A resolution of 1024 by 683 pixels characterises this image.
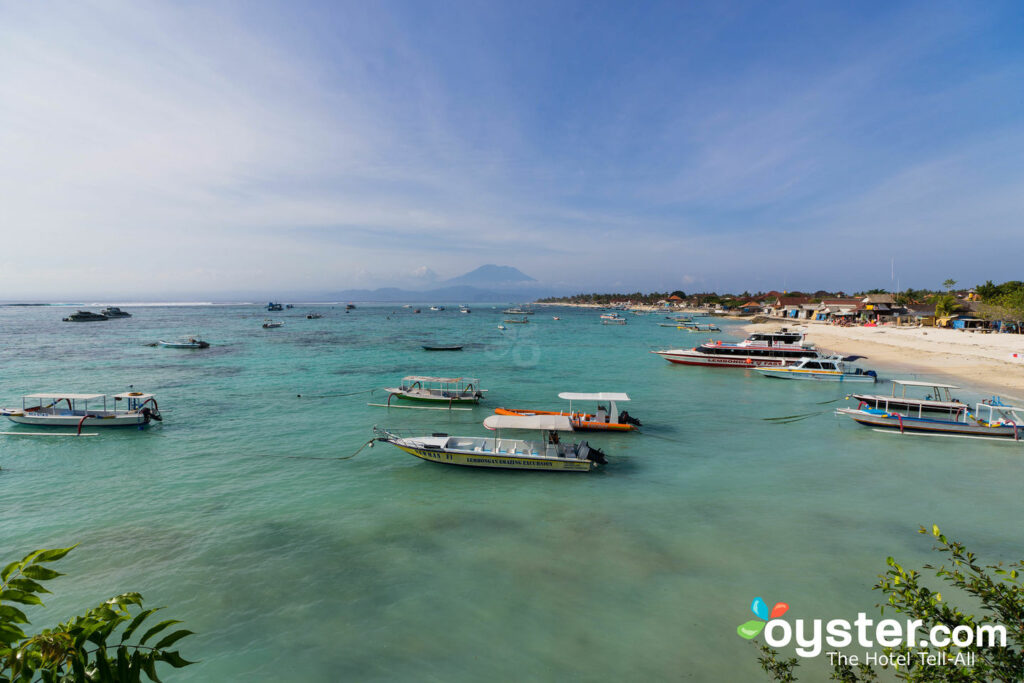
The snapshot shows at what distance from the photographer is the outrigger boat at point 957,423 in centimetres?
2720

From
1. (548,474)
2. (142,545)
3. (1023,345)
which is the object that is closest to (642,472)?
(548,474)

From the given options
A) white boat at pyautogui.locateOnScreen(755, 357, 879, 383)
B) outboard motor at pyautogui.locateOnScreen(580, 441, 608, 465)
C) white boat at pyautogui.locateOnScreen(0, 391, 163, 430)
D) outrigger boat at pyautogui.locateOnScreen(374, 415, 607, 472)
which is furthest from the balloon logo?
white boat at pyautogui.locateOnScreen(755, 357, 879, 383)

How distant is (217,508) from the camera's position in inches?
744

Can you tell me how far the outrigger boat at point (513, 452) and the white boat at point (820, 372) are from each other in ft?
114

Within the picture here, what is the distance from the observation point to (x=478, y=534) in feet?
55.7

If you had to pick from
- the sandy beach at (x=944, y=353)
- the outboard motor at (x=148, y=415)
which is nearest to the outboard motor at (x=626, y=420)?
the outboard motor at (x=148, y=415)

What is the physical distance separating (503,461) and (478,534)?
18.4 feet

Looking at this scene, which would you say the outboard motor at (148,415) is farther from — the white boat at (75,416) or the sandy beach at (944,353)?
the sandy beach at (944,353)

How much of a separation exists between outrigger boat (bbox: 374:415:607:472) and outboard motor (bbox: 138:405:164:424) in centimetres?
1792

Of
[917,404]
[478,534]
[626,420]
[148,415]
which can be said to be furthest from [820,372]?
[148,415]

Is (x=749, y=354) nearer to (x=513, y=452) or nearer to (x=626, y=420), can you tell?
(x=626, y=420)

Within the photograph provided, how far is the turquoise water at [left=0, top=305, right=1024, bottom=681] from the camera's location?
39.4 ft

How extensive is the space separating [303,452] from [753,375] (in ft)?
152

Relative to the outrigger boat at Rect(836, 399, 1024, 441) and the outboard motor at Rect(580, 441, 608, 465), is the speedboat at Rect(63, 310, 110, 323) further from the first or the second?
the outrigger boat at Rect(836, 399, 1024, 441)
